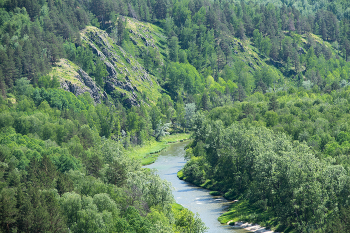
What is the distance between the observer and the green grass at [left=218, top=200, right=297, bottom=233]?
85581mm

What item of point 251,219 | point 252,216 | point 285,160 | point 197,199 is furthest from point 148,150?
point 285,160

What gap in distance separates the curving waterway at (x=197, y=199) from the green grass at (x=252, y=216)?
2356 mm

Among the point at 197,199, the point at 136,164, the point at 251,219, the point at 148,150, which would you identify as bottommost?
the point at 148,150

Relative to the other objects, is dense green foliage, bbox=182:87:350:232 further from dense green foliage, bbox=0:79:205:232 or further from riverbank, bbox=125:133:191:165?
riverbank, bbox=125:133:191:165

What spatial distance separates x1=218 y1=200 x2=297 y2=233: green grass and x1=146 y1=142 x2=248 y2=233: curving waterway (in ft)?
7.73

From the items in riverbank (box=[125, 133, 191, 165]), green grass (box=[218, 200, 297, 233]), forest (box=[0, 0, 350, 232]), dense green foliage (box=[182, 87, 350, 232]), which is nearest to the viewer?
forest (box=[0, 0, 350, 232])

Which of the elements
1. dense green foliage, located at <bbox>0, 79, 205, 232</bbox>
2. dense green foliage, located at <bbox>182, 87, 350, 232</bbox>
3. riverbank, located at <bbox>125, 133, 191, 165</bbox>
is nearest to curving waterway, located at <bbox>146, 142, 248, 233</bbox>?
dense green foliage, located at <bbox>182, 87, 350, 232</bbox>

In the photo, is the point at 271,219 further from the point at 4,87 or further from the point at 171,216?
the point at 4,87

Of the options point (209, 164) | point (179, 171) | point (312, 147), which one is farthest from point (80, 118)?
point (312, 147)

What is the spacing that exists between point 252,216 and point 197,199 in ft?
64.6

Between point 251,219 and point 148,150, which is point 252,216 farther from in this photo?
point 148,150

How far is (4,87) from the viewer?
545 feet

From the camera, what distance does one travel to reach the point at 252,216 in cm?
9144

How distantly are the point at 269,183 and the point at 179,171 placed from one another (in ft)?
168
